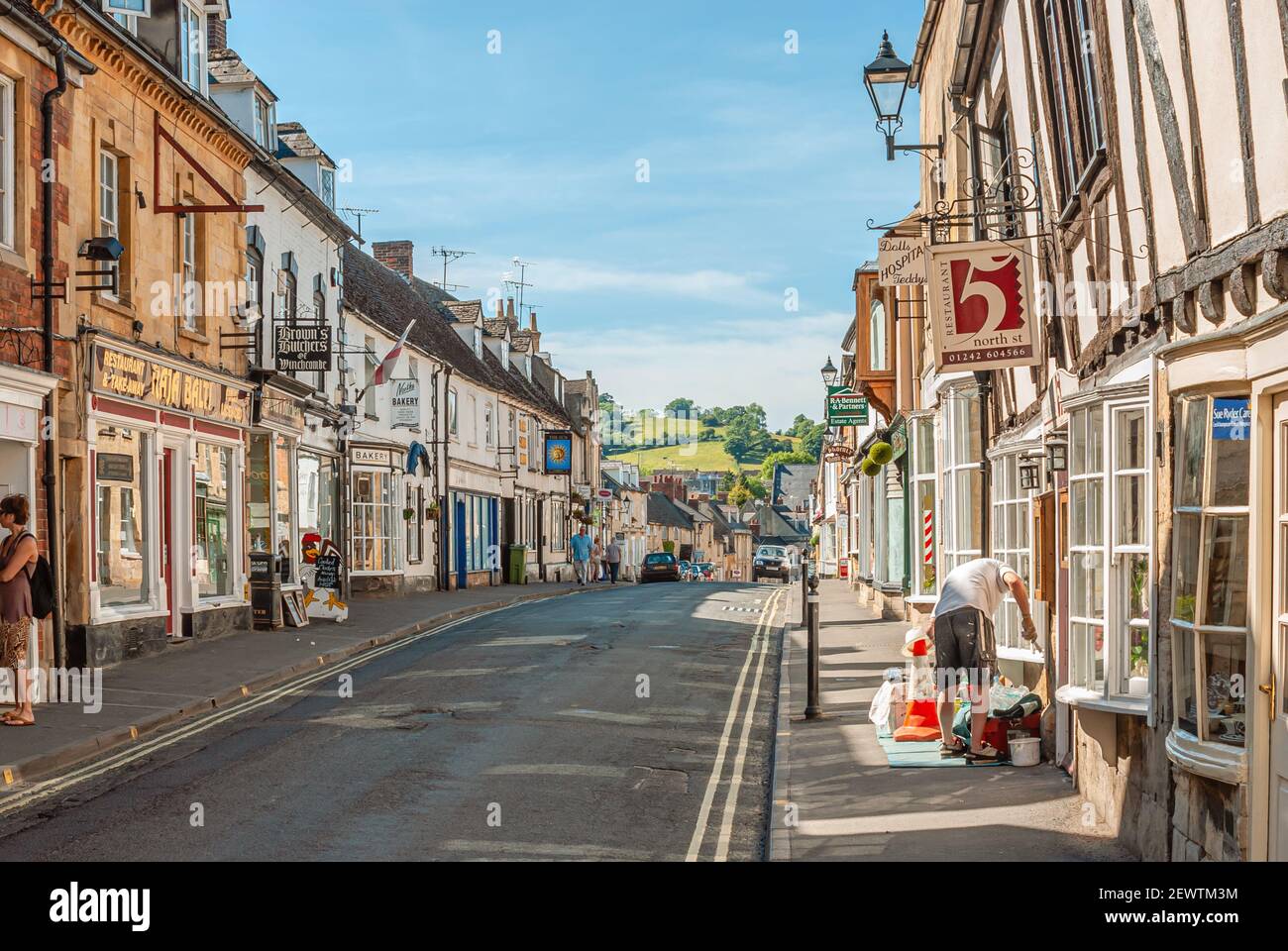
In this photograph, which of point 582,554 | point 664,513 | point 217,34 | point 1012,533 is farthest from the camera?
point 664,513

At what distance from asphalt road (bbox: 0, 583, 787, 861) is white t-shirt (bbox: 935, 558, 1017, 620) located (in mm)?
2066

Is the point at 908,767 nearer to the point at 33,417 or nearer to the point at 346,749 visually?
the point at 346,749

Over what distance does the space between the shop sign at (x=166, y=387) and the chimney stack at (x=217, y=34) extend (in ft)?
23.4

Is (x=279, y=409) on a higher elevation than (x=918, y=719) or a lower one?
higher

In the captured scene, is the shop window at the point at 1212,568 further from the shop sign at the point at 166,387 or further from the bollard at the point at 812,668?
the shop sign at the point at 166,387

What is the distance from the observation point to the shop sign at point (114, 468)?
16.6 meters

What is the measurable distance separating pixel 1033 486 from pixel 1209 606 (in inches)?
198

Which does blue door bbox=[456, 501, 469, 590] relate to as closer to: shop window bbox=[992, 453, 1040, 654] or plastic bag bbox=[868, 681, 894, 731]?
shop window bbox=[992, 453, 1040, 654]

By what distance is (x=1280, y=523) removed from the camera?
18.7 ft

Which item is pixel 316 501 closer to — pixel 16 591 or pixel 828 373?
pixel 828 373

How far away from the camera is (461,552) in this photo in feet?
131

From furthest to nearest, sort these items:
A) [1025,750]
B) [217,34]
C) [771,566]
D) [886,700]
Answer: [771,566] < [217,34] < [886,700] < [1025,750]

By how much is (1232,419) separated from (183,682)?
12120 mm

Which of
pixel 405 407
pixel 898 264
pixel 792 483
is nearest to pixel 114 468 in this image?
pixel 898 264
